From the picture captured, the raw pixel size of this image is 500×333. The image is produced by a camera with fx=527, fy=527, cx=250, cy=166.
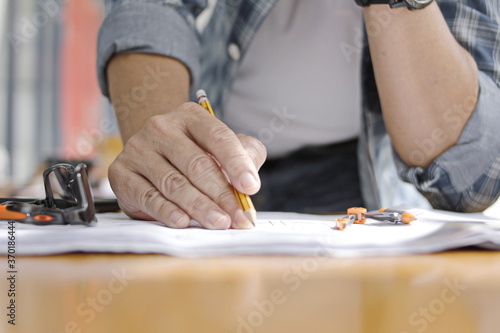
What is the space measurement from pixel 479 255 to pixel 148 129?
1.15 feet

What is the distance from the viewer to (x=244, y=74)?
1016mm

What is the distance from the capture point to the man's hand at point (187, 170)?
501 millimetres

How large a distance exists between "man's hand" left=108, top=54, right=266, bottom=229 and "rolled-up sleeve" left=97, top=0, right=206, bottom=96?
246 millimetres

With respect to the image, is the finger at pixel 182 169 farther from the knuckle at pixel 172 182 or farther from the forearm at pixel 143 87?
the forearm at pixel 143 87

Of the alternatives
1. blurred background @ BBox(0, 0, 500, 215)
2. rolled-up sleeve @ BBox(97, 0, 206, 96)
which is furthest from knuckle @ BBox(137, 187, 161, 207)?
blurred background @ BBox(0, 0, 500, 215)

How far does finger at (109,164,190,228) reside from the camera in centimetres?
51

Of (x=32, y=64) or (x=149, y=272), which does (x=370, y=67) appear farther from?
(x=32, y=64)

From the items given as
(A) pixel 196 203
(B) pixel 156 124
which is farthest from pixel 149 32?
(A) pixel 196 203

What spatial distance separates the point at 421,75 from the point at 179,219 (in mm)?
406

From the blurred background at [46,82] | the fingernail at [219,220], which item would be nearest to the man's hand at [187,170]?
the fingernail at [219,220]

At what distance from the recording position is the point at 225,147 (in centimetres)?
52

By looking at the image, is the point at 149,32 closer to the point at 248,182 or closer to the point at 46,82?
the point at 248,182

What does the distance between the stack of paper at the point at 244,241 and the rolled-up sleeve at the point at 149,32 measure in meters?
0.40

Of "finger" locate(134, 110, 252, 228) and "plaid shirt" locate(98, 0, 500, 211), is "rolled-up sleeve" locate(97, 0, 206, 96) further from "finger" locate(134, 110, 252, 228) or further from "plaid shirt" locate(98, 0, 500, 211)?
"finger" locate(134, 110, 252, 228)
